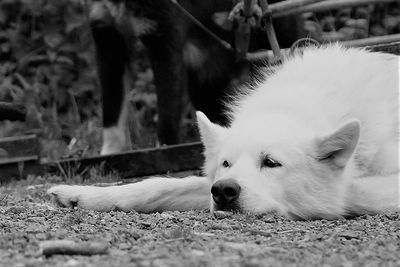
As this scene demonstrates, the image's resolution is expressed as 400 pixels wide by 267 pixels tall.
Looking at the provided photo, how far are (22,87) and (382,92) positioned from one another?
4.98 metres

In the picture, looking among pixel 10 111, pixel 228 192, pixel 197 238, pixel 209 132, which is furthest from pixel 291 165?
pixel 10 111

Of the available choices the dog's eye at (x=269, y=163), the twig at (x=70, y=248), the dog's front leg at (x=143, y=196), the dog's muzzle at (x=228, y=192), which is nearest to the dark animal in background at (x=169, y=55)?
the dog's front leg at (x=143, y=196)

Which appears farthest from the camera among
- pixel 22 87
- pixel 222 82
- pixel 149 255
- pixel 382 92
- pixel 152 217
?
pixel 22 87

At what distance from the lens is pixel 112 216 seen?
308cm

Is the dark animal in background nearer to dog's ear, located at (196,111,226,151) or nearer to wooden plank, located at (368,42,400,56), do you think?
wooden plank, located at (368,42,400,56)

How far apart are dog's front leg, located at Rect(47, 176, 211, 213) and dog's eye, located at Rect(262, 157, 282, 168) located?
44 centimetres

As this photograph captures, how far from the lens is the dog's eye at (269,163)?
124 inches

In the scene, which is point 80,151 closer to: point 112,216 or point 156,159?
point 156,159

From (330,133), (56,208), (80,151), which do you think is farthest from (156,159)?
(330,133)

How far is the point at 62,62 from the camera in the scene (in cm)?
798

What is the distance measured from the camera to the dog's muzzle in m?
3.00

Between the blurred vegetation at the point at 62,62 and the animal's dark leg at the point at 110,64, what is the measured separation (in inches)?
55.4

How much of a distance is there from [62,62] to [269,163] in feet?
16.8

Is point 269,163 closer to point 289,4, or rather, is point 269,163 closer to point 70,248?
point 70,248
